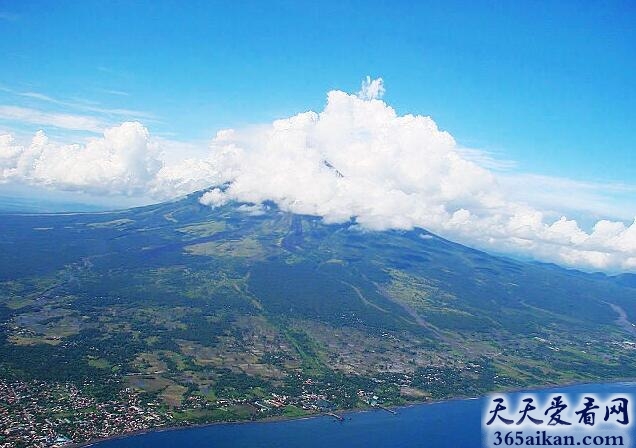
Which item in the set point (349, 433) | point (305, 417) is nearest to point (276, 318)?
point (305, 417)

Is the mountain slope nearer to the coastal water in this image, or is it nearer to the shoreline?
the shoreline

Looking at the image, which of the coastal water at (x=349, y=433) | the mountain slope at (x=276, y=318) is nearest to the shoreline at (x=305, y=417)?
the coastal water at (x=349, y=433)

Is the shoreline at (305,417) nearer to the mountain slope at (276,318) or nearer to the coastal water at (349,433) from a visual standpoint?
the coastal water at (349,433)

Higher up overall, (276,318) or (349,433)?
(276,318)

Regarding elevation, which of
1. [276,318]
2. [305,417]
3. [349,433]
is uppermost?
[276,318]

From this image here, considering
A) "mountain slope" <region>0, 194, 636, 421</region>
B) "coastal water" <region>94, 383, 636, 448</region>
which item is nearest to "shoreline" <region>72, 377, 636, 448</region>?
"coastal water" <region>94, 383, 636, 448</region>

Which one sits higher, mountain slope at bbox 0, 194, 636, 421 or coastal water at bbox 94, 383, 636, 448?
mountain slope at bbox 0, 194, 636, 421

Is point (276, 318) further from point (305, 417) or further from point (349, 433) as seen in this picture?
point (349, 433)

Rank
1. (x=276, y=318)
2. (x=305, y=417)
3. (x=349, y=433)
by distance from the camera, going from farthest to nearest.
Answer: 1. (x=276, y=318)
2. (x=305, y=417)
3. (x=349, y=433)

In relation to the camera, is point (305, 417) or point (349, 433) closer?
point (349, 433)
